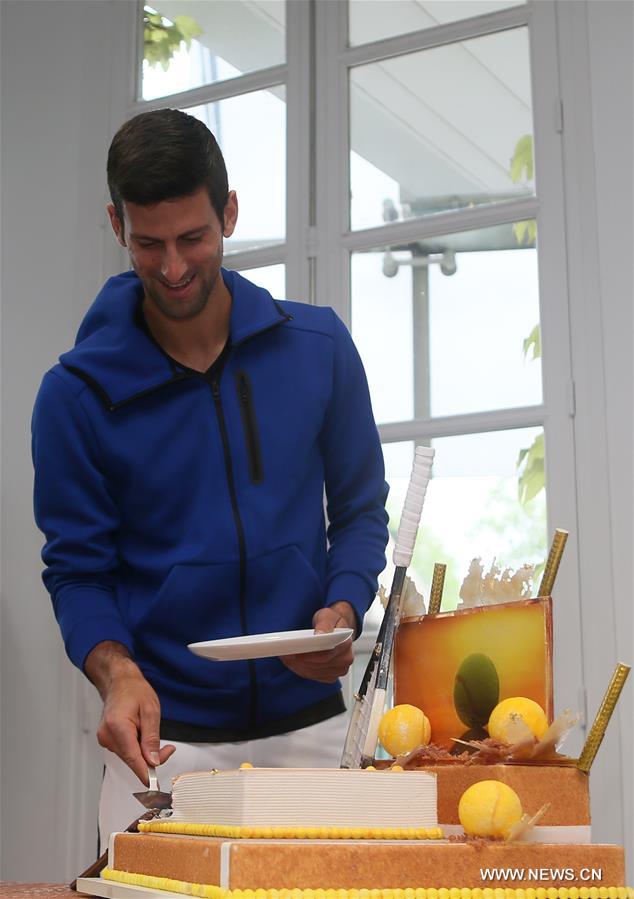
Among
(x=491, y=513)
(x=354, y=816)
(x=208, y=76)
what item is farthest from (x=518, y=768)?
(x=208, y=76)

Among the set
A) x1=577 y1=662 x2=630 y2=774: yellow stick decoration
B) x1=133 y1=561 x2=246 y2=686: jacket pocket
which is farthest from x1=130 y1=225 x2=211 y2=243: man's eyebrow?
x1=577 y1=662 x2=630 y2=774: yellow stick decoration

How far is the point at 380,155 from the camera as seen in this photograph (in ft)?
8.23

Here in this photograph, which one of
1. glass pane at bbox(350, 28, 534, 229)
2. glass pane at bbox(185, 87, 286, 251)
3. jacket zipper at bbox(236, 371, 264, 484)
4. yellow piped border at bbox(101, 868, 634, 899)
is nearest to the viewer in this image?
→ yellow piped border at bbox(101, 868, 634, 899)

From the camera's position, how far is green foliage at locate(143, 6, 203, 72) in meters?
2.83

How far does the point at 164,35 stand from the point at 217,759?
209 centimetres

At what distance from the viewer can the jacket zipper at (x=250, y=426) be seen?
51.9 inches

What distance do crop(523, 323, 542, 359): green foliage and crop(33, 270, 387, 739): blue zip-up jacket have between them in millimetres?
905

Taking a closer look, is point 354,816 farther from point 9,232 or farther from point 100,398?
point 9,232

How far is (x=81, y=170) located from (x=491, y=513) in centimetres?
132

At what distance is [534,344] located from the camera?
7.32ft

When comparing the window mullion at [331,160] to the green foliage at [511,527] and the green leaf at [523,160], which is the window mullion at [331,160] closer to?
the green leaf at [523,160]

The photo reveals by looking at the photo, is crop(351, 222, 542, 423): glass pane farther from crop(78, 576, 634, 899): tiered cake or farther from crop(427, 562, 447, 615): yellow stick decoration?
crop(78, 576, 634, 899): tiered cake

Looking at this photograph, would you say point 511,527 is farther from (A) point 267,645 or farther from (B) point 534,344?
(A) point 267,645

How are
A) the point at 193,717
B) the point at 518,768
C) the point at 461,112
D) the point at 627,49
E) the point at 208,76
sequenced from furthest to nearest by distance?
the point at 208,76 < the point at 461,112 < the point at 627,49 < the point at 193,717 < the point at 518,768
